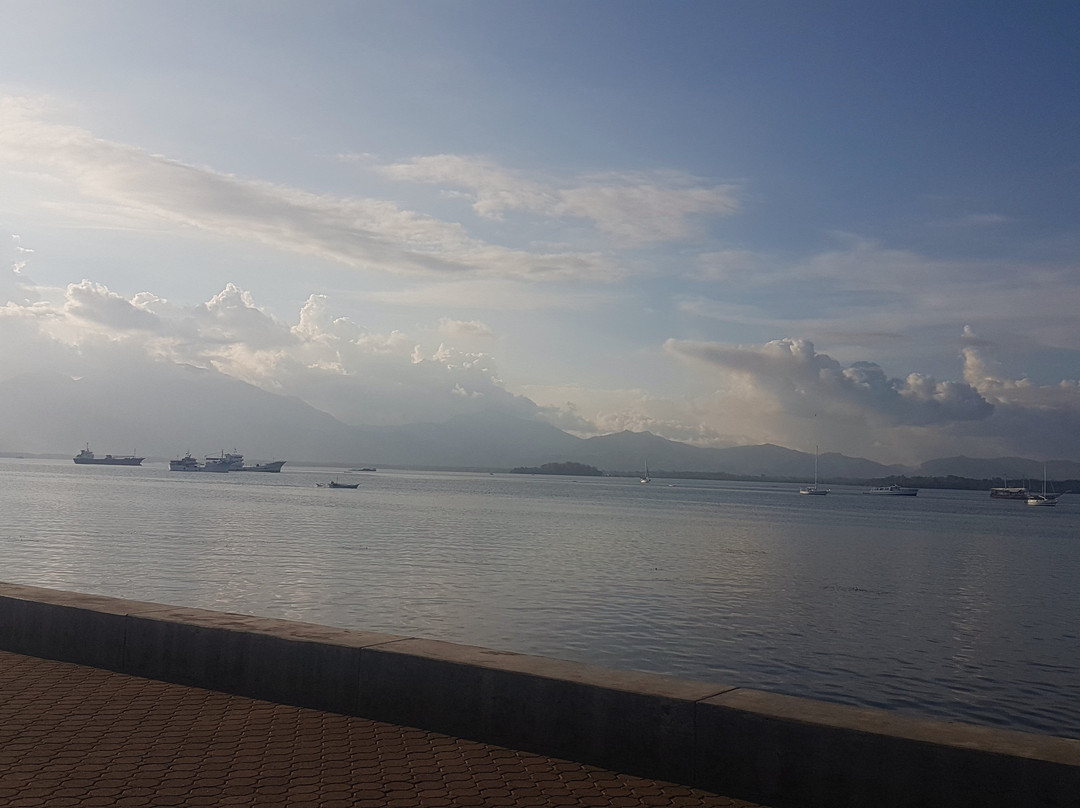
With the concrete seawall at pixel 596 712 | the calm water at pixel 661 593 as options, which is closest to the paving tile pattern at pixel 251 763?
the concrete seawall at pixel 596 712

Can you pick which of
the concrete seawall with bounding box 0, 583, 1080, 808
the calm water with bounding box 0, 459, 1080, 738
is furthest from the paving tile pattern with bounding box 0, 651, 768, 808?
the calm water with bounding box 0, 459, 1080, 738

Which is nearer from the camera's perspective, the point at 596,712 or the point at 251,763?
the point at 251,763

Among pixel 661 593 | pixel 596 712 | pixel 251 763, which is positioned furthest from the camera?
pixel 661 593

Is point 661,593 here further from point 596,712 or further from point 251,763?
point 251,763

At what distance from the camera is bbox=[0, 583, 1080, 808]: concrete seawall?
229 inches

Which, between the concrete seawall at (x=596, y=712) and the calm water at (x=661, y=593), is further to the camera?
the calm water at (x=661, y=593)

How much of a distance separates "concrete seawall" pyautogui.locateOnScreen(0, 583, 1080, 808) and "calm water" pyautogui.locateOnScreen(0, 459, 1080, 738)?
11.9 meters

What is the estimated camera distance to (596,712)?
6977mm

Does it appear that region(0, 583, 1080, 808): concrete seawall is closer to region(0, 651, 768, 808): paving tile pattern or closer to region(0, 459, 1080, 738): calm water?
region(0, 651, 768, 808): paving tile pattern

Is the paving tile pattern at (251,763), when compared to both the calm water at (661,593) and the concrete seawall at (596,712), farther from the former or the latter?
the calm water at (661,593)

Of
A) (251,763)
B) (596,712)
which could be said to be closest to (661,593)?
(596,712)

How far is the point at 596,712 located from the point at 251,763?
2385 millimetres

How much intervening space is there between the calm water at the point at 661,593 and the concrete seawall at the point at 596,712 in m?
11.9

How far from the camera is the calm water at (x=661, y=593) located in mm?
20547
